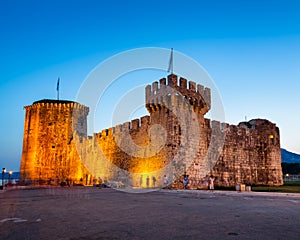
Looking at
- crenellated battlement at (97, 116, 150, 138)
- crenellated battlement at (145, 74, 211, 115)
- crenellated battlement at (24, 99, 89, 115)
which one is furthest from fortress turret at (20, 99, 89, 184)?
crenellated battlement at (145, 74, 211, 115)

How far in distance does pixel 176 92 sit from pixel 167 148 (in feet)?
11.2

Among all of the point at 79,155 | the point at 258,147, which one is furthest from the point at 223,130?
the point at 79,155

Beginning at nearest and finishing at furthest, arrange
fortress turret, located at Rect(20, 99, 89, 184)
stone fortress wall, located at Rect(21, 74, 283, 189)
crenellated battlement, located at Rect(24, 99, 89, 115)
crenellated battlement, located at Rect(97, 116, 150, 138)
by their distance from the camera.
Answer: stone fortress wall, located at Rect(21, 74, 283, 189) < crenellated battlement, located at Rect(97, 116, 150, 138) < fortress turret, located at Rect(20, 99, 89, 184) < crenellated battlement, located at Rect(24, 99, 89, 115)

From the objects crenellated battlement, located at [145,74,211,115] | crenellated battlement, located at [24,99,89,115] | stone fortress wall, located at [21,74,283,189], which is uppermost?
crenellated battlement, located at [24,99,89,115]

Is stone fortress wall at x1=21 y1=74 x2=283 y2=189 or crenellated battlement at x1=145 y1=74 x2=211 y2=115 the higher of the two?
crenellated battlement at x1=145 y1=74 x2=211 y2=115

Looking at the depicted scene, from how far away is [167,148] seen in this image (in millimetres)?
16016

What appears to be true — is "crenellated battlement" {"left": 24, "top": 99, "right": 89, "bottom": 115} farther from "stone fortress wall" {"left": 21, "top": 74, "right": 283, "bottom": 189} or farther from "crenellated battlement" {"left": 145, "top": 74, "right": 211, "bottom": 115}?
"crenellated battlement" {"left": 145, "top": 74, "right": 211, "bottom": 115}

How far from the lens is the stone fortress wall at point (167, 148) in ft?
54.3

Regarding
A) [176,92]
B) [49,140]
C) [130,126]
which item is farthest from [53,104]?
[176,92]

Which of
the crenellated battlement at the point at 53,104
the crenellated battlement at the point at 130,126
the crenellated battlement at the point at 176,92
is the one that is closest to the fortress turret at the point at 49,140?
the crenellated battlement at the point at 53,104

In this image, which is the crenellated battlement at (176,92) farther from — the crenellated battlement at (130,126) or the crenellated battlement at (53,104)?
the crenellated battlement at (53,104)

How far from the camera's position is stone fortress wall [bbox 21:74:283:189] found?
1656cm

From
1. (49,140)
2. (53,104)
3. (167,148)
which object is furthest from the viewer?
(53,104)

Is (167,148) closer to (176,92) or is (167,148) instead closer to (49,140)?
(176,92)
